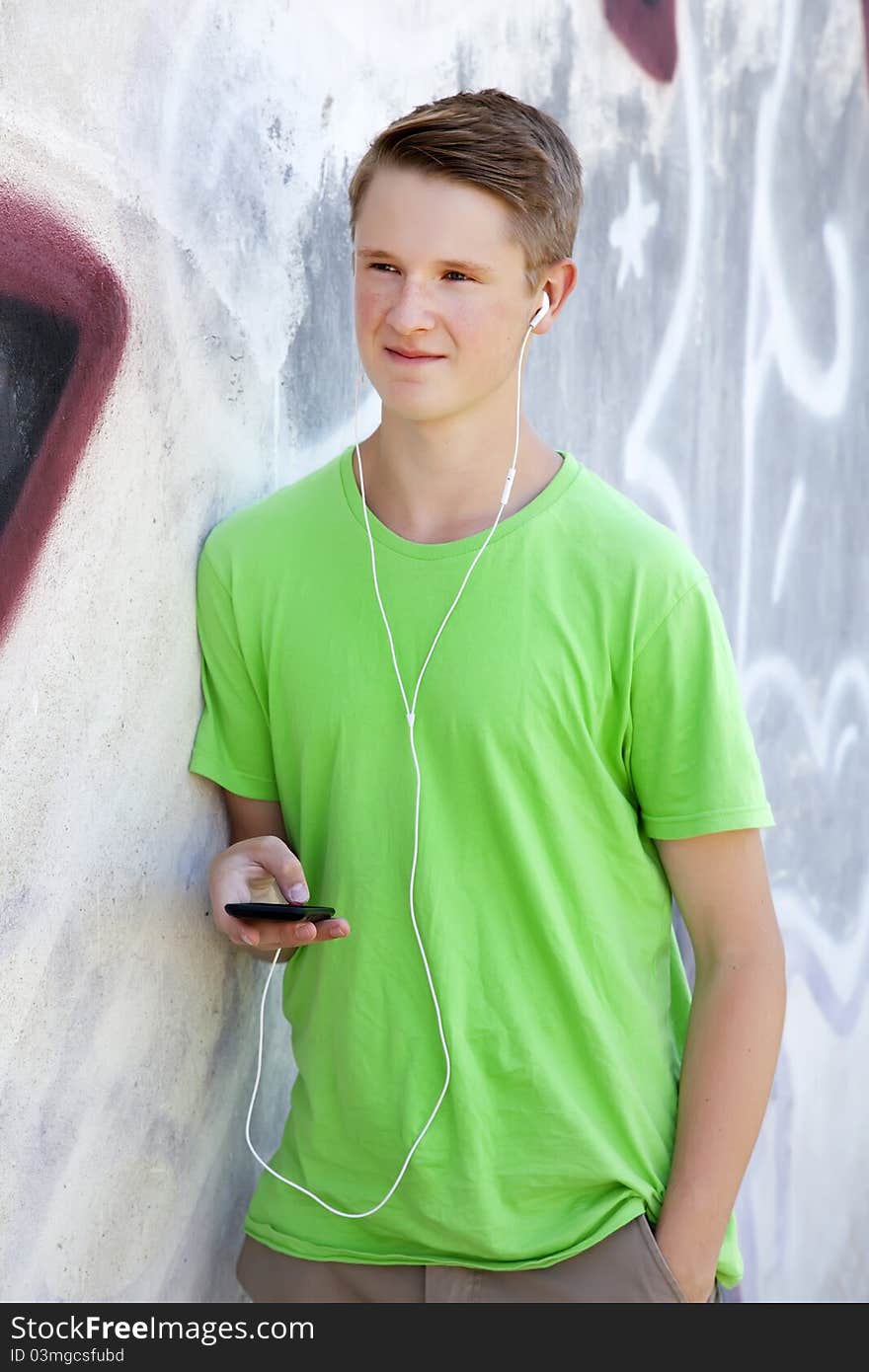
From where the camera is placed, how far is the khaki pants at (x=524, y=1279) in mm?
1817

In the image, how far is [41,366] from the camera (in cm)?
166

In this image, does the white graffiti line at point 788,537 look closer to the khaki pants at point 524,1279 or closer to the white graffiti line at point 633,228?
the white graffiti line at point 633,228

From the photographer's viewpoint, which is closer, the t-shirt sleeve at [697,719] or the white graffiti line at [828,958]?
the t-shirt sleeve at [697,719]

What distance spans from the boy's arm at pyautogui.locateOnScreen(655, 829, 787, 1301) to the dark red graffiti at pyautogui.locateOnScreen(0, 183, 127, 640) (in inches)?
31.8

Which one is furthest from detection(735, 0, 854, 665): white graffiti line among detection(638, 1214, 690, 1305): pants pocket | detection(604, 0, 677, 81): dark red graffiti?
detection(638, 1214, 690, 1305): pants pocket

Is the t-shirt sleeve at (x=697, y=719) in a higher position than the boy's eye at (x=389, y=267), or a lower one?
lower

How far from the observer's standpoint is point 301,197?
212cm

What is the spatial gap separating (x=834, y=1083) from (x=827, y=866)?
20.9 inches

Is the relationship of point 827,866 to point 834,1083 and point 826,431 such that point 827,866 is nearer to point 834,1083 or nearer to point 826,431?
point 834,1083

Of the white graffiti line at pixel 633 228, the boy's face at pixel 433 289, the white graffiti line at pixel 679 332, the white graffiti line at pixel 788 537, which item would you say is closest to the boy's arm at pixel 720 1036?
the boy's face at pixel 433 289

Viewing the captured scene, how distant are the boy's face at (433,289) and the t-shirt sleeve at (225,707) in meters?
0.33

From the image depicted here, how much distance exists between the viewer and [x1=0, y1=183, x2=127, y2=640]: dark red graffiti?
5.28ft

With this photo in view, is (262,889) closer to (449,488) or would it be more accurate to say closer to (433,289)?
(449,488)

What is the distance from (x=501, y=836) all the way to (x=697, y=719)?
26 centimetres
